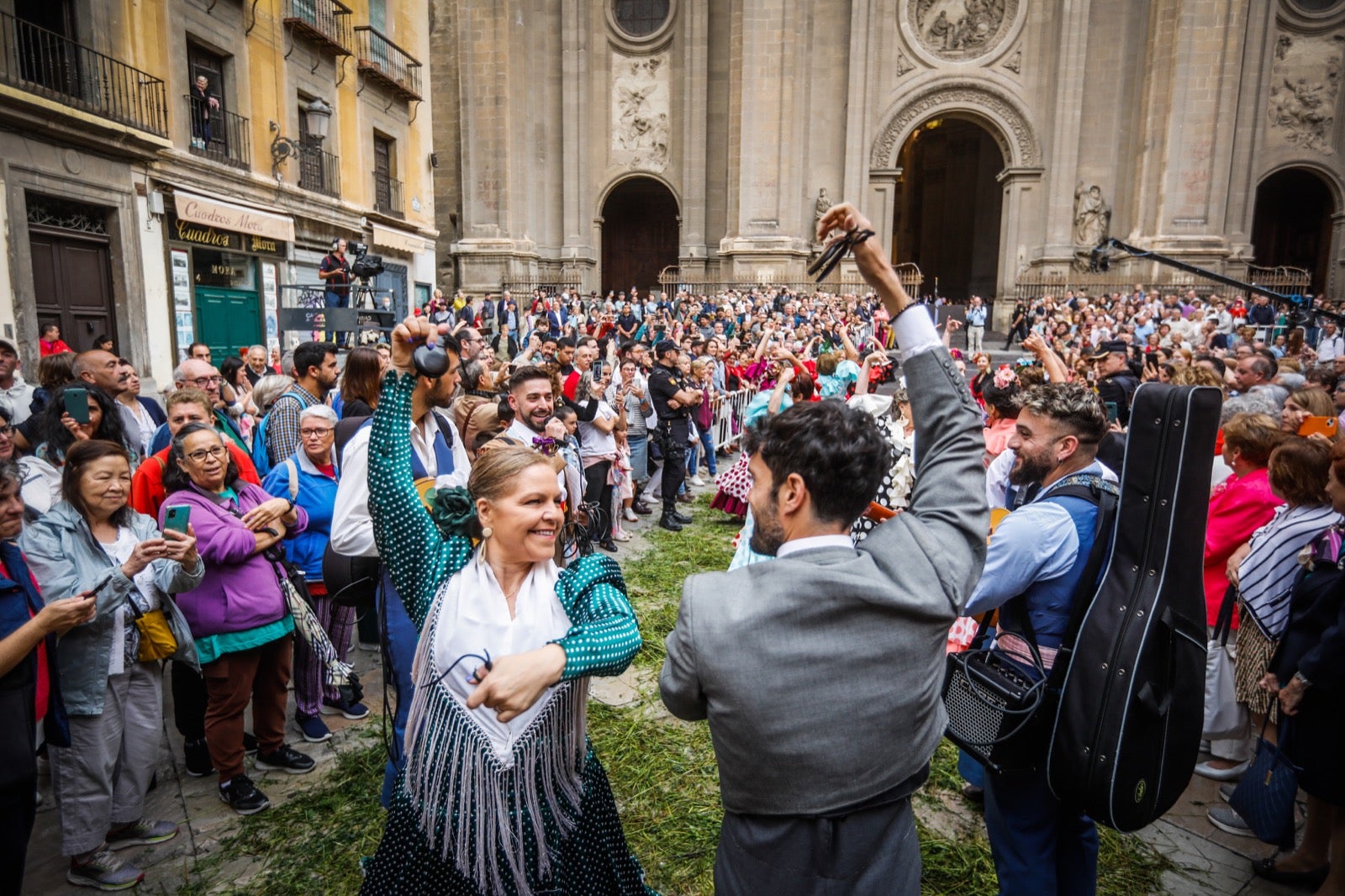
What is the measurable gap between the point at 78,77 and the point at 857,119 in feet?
70.2

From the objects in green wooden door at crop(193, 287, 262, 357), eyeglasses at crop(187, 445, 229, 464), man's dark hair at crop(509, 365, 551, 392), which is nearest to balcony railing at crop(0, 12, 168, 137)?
green wooden door at crop(193, 287, 262, 357)

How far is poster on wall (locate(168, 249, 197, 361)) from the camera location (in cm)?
1326

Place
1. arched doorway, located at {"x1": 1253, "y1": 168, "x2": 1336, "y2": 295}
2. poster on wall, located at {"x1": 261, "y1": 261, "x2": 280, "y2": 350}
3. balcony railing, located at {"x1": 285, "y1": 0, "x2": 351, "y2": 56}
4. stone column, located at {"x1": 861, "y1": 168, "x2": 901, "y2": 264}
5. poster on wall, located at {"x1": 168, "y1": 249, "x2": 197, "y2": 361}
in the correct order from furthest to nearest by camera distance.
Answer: arched doorway, located at {"x1": 1253, "y1": 168, "x2": 1336, "y2": 295}, stone column, located at {"x1": 861, "y1": 168, "x2": 901, "y2": 264}, balcony railing, located at {"x1": 285, "y1": 0, "x2": 351, "y2": 56}, poster on wall, located at {"x1": 261, "y1": 261, "x2": 280, "y2": 350}, poster on wall, located at {"x1": 168, "y1": 249, "x2": 197, "y2": 361}

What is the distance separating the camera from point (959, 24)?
83.2ft

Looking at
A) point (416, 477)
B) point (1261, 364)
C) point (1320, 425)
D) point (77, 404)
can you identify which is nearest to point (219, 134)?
point (77, 404)

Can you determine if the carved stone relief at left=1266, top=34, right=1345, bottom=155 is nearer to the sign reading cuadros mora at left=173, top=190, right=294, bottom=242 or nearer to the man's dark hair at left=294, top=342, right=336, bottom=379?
the sign reading cuadros mora at left=173, top=190, right=294, bottom=242

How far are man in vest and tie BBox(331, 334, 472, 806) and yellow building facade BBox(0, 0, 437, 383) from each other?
7.37 meters

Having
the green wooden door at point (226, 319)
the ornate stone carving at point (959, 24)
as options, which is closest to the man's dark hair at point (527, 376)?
the green wooden door at point (226, 319)

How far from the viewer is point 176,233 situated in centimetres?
1332

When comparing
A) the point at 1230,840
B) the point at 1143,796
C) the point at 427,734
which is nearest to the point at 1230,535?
the point at 1230,840

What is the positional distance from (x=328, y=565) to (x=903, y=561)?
2.67 meters

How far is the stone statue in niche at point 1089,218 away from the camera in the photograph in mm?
24812

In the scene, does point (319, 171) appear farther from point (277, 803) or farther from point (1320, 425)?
point (1320, 425)

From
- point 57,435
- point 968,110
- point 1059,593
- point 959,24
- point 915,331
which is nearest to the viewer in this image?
point 915,331
